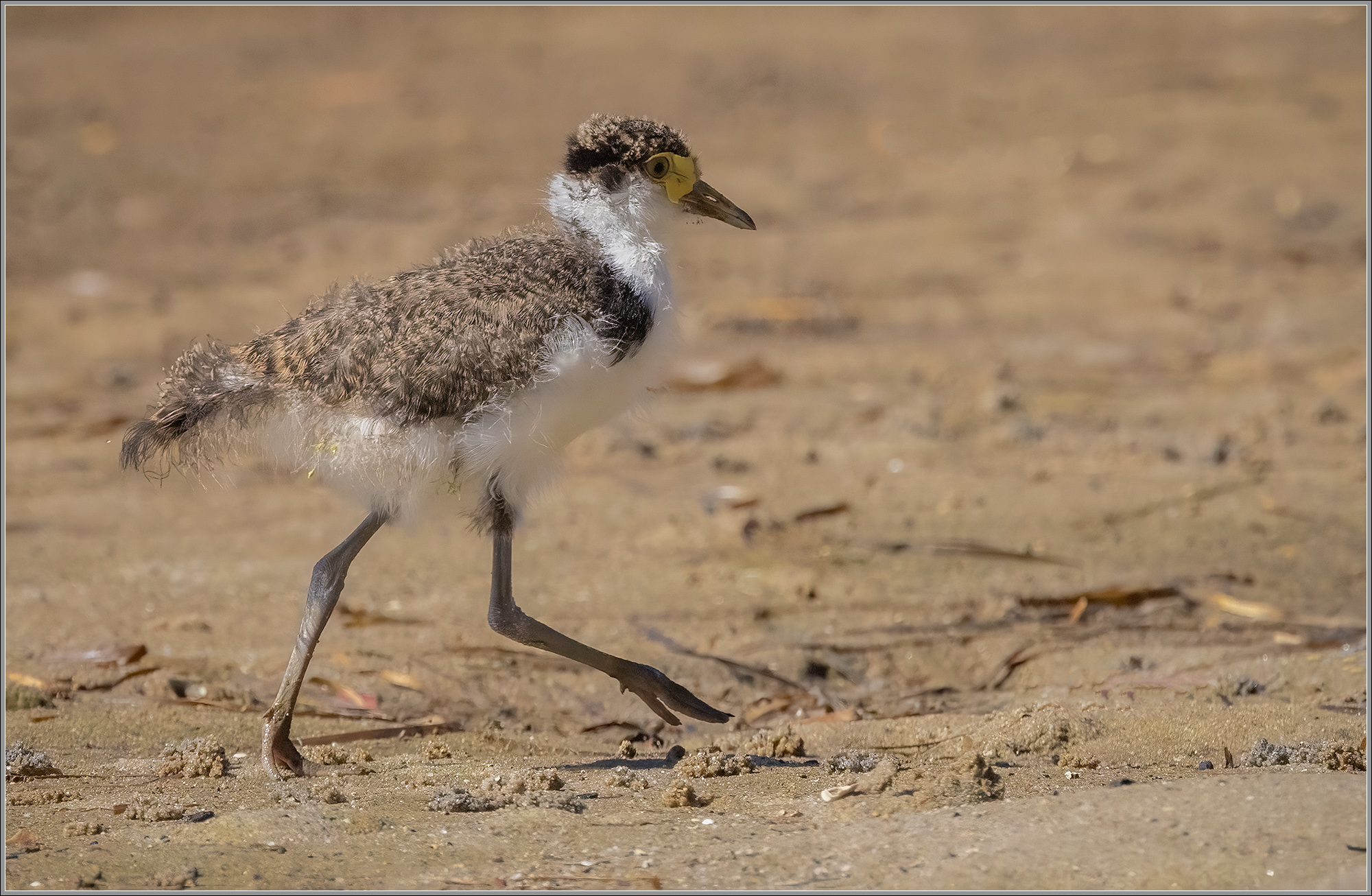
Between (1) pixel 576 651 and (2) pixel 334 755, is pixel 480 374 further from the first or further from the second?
(2) pixel 334 755

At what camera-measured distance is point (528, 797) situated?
3854mm

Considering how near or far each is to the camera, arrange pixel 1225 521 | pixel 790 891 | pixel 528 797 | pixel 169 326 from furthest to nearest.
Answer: pixel 169 326, pixel 1225 521, pixel 528 797, pixel 790 891

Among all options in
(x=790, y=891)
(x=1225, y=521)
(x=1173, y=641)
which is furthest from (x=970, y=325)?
(x=790, y=891)

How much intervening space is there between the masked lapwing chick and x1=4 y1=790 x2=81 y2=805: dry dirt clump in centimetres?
53

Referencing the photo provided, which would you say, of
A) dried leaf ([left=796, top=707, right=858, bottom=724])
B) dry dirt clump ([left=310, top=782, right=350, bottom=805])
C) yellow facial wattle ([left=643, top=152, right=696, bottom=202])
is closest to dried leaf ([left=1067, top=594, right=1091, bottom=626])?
dried leaf ([left=796, top=707, right=858, bottom=724])

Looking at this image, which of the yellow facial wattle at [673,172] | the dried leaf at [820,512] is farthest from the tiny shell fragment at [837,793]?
Answer: the dried leaf at [820,512]

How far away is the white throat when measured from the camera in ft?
13.8

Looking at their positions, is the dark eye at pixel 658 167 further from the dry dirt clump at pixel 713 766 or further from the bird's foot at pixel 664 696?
the dry dirt clump at pixel 713 766

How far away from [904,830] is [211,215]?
34.9ft

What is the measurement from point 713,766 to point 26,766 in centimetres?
199

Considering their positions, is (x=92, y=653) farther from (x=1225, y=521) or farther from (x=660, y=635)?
(x=1225, y=521)

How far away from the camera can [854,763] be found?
4086 mm

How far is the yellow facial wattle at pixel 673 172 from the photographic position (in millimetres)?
4340

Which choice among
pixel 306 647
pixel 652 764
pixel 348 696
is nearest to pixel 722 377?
pixel 348 696
